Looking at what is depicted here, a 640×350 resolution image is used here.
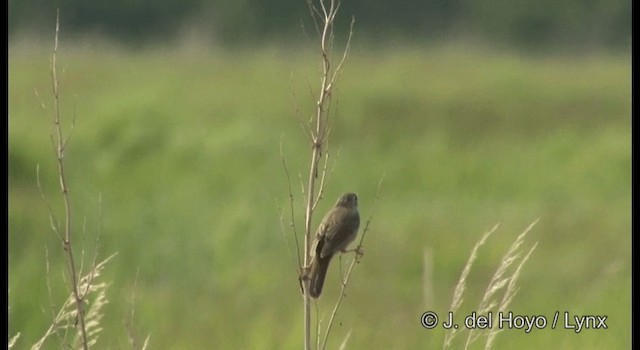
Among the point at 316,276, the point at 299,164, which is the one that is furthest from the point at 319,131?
the point at 299,164

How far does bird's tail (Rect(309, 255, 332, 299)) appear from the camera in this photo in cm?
348

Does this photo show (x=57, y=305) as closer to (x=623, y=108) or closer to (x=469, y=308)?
(x=469, y=308)

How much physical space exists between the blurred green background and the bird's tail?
144mm

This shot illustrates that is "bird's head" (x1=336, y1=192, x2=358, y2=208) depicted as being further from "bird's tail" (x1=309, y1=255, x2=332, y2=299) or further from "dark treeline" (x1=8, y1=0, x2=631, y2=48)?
"dark treeline" (x1=8, y1=0, x2=631, y2=48)

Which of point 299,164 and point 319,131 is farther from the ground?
point 319,131

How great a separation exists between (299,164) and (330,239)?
23.0ft

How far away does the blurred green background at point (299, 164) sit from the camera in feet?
22.0

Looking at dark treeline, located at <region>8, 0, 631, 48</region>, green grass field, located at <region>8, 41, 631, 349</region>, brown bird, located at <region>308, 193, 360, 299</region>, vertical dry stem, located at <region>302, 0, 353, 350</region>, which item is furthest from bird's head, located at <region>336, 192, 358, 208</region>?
dark treeline, located at <region>8, 0, 631, 48</region>

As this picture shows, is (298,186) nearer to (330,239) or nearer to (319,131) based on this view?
(330,239)

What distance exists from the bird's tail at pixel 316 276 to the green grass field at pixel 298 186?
1.15 feet

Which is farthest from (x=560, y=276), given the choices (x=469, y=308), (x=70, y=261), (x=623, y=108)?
(x=623, y=108)

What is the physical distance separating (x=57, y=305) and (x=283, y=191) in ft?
13.6

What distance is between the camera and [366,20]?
2150cm

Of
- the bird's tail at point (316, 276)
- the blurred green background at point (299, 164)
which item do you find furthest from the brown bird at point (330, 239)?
the blurred green background at point (299, 164)
